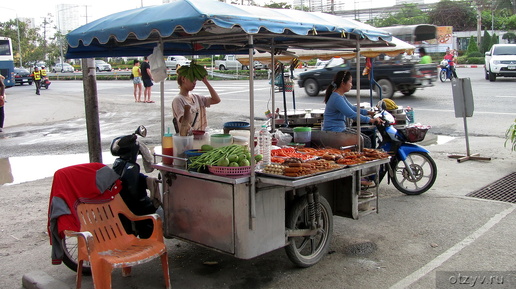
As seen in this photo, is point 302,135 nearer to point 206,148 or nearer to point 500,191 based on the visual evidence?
point 206,148

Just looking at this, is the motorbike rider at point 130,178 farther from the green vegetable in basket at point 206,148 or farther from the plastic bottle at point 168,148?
the green vegetable in basket at point 206,148

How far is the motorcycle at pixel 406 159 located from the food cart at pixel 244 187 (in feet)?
5.53

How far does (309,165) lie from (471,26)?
68.2 m

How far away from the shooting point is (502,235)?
5.34 meters

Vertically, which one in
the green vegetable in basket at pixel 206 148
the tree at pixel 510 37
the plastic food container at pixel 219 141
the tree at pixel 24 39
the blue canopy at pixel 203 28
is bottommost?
the green vegetable in basket at pixel 206 148

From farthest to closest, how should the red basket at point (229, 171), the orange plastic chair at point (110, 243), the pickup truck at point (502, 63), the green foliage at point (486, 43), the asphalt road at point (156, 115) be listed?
the green foliage at point (486, 43) → the pickup truck at point (502, 63) → the asphalt road at point (156, 115) → the red basket at point (229, 171) → the orange plastic chair at point (110, 243)

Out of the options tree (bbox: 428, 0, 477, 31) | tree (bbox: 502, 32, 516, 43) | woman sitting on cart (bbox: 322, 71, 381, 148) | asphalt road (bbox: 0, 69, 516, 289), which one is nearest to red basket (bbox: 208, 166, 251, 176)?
asphalt road (bbox: 0, 69, 516, 289)

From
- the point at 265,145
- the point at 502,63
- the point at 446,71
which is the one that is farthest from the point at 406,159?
the point at 446,71

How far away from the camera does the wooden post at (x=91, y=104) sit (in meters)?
5.84

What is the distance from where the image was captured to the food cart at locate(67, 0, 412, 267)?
4.01m

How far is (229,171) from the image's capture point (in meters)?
4.13

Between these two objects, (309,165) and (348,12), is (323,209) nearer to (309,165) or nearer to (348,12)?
(309,165)

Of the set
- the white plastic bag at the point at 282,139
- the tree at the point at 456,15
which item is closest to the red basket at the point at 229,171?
the white plastic bag at the point at 282,139

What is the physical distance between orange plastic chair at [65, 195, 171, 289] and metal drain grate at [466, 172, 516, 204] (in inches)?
182
